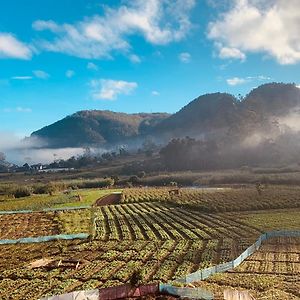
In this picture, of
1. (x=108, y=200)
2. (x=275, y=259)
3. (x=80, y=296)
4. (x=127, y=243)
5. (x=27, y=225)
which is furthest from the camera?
(x=108, y=200)

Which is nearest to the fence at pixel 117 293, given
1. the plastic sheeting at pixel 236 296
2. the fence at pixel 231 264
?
the fence at pixel 231 264

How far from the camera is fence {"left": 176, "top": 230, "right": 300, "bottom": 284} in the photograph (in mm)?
29469

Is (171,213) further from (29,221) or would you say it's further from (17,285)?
(17,285)

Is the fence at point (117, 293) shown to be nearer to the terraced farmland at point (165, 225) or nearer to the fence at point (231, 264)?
the fence at point (231, 264)

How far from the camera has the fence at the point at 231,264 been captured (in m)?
29.5

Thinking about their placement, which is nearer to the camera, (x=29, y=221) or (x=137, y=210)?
(x=29, y=221)

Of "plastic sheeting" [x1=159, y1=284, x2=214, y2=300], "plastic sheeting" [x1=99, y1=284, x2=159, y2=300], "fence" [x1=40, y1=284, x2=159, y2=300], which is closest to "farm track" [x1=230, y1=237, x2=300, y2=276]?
"plastic sheeting" [x1=159, y1=284, x2=214, y2=300]

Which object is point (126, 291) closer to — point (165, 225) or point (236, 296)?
point (236, 296)

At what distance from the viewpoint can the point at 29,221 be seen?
6662 cm

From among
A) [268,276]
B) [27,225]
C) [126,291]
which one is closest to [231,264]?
[268,276]

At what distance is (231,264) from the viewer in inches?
1310

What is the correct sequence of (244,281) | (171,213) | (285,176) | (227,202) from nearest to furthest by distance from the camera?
(244,281) → (171,213) → (227,202) → (285,176)

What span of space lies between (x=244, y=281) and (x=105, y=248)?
55.1ft

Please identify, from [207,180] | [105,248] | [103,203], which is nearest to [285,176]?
[207,180]
